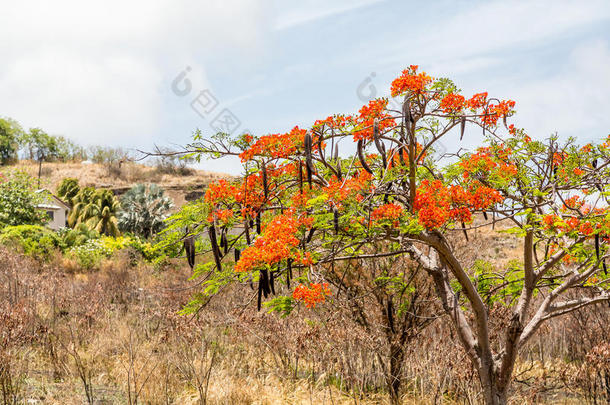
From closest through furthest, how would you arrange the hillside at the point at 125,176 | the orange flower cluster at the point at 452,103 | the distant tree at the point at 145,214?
the orange flower cluster at the point at 452,103, the distant tree at the point at 145,214, the hillside at the point at 125,176

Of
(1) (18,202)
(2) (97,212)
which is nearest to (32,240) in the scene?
(1) (18,202)

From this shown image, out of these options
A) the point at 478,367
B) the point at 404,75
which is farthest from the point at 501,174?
the point at 478,367

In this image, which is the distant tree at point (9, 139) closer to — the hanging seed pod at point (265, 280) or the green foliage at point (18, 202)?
the green foliage at point (18, 202)

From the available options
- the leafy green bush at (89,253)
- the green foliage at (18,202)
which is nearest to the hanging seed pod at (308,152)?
the leafy green bush at (89,253)

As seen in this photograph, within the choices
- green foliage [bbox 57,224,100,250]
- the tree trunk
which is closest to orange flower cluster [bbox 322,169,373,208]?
the tree trunk

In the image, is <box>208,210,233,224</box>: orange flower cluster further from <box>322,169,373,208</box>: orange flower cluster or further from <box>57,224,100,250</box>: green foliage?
<box>57,224,100,250</box>: green foliage

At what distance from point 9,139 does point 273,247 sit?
231 ft

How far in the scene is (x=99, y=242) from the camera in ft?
71.5

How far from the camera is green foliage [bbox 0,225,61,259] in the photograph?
57.3 feet

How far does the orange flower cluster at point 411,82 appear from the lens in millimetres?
5012

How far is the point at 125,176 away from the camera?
2269 inches

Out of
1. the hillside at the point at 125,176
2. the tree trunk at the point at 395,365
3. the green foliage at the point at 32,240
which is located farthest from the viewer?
the hillside at the point at 125,176

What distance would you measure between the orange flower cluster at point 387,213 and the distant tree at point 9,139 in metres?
→ 69.5

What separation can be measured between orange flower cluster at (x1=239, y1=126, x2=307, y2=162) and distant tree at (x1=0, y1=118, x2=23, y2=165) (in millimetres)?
68379
